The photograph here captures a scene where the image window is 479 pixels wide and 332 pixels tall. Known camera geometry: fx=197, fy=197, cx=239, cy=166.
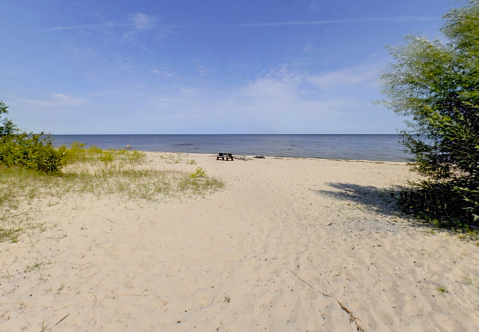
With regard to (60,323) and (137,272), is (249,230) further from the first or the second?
(60,323)

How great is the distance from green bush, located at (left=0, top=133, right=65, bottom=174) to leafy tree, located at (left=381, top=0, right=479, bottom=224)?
17.1 metres

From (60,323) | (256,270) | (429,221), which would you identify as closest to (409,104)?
(429,221)

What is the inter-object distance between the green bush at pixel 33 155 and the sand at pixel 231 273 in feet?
17.8

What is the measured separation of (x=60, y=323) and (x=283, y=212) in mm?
6755

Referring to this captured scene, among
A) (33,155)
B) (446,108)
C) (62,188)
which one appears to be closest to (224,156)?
(33,155)

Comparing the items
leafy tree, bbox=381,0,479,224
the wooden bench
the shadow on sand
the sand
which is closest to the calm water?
the wooden bench

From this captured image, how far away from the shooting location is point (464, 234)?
5.83m

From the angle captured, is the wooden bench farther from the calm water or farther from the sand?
the sand

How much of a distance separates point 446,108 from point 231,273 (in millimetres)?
9079

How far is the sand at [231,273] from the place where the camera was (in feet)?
10.6

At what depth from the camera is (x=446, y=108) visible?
22.8ft

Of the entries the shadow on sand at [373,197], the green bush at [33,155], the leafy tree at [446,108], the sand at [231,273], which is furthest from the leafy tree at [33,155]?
the leafy tree at [446,108]

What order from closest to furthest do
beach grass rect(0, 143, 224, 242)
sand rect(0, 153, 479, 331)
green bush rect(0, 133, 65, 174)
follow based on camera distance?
1. sand rect(0, 153, 479, 331)
2. beach grass rect(0, 143, 224, 242)
3. green bush rect(0, 133, 65, 174)

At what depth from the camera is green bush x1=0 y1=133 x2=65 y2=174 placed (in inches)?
427
